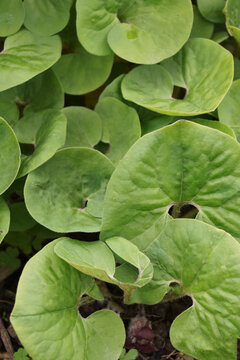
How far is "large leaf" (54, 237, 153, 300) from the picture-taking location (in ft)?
2.77

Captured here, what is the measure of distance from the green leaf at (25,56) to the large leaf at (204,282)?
1.65 feet

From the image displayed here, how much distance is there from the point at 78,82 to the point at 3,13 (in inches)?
10.5

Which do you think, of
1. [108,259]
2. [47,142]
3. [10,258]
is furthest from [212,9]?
[10,258]

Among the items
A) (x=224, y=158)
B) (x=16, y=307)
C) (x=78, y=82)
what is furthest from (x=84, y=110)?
(x=16, y=307)

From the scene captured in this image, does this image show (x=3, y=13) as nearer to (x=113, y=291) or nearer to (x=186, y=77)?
(x=186, y=77)

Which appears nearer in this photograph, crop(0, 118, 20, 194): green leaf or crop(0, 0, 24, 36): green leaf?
crop(0, 118, 20, 194): green leaf

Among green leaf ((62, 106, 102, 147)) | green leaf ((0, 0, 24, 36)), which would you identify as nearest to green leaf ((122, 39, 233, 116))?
green leaf ((62, 106, 102, 147))

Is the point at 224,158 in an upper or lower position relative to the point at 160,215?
upper

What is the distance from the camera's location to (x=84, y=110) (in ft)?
3.94

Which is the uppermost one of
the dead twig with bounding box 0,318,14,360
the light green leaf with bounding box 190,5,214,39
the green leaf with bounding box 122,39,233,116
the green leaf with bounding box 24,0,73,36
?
the green leaf with bounding box 24,0,73,36

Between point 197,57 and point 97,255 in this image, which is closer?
point 97,255

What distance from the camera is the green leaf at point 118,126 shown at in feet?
3.76

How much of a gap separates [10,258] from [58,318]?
471 mm

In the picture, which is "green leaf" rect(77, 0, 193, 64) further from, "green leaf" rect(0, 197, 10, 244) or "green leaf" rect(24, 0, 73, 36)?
"green leaf" rect(0, 197, 10, 244)
